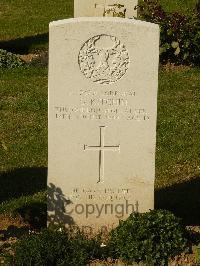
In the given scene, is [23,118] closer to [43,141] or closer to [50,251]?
[43,141]

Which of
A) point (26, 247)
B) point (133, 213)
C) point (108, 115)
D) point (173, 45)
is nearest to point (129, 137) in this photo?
point (108, 115)

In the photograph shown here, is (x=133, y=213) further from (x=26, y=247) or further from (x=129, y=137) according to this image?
(x=26, y=247)

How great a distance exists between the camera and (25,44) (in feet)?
49.6

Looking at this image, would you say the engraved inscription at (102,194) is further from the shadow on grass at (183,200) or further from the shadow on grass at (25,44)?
the shadow on grass at (25,44)

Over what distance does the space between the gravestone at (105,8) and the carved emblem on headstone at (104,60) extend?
23.1ft

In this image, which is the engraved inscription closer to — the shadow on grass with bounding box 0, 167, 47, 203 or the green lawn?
the green lawn

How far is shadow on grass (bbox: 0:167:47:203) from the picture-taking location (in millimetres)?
→ 7602

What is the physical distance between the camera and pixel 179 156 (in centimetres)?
864

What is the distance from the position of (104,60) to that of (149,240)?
1520mm

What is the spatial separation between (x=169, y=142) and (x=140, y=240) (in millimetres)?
3482

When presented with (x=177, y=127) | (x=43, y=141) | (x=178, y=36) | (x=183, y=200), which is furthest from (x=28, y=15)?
(x=183, y=200)

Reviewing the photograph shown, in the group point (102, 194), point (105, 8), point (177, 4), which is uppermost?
point (177, 4)

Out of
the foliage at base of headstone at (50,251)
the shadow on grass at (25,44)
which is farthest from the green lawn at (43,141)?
the shadow on grass at (25,44)

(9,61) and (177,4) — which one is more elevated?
(177,4)
